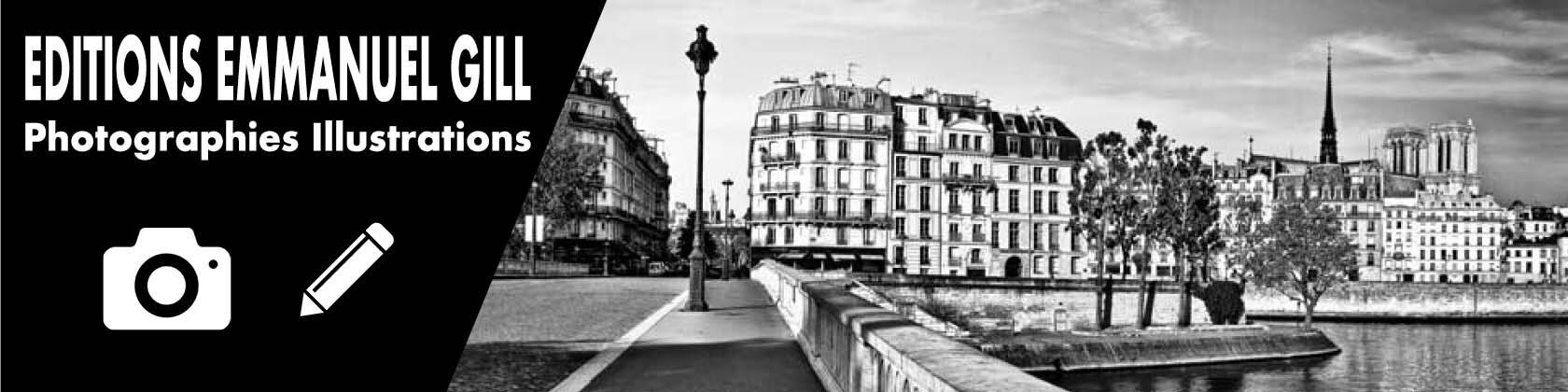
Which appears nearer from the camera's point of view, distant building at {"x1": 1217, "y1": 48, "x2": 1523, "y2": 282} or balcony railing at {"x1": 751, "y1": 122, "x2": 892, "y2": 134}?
balcony railing at {"x1": 751, "y1": 122, "x2": 892, "y2": 134}

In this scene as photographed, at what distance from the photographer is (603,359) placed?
1759cm

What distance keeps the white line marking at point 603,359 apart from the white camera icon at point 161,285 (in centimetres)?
405

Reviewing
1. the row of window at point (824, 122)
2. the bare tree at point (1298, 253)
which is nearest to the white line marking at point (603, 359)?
the row of window at point (824, 122)

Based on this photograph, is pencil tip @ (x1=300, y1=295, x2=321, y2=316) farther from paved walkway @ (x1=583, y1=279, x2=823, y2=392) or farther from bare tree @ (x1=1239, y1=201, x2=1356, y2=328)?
bare tree @ (x1=1239, y1=201, x2=1356, y2=328)

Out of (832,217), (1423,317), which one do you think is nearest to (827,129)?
(832,217)

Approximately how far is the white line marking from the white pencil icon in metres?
2.30

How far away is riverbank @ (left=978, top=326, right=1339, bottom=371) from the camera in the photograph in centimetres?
5997

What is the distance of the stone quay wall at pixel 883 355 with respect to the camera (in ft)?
23.1

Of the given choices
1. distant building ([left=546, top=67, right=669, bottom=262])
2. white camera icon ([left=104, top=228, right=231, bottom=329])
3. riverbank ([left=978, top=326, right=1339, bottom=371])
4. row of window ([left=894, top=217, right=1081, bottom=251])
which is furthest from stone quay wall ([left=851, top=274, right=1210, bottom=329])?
white camera icon ([left=104, top=228, right=231, bottom=329])

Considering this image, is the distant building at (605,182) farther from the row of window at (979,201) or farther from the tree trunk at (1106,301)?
the tree trunk at (1106,301)

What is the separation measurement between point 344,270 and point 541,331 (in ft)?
33.5

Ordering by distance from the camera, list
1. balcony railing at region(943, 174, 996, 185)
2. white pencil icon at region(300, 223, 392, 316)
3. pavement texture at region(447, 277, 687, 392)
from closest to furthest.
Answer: white pencil icon at region(300, 223, 392, 316)
pavement texture at region(447, 277, 687, 392)
balcony railing at region(943, 174, 996, 185)

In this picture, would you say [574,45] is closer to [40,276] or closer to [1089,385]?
[40,276]

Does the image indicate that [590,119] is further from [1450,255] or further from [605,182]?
[1450,255]
